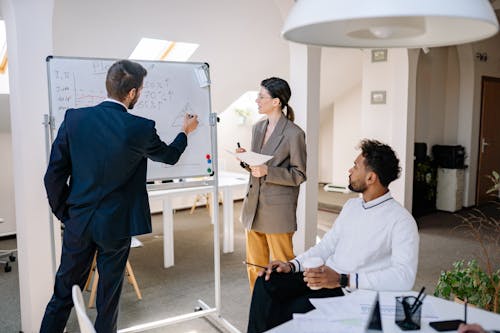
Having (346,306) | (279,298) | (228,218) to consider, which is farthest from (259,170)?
(228,218)

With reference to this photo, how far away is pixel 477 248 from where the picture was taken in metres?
4.83

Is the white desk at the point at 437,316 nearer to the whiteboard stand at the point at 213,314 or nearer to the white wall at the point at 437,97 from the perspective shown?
the whiteboard stand at the point at 213,314

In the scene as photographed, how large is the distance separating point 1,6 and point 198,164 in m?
1.50

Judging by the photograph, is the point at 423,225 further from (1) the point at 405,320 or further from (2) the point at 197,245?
(1) the point at 405,320

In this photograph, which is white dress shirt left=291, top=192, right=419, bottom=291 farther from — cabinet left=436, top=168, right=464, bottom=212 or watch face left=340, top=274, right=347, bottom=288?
cabinet left=436, top=168, right=464, bottom=212

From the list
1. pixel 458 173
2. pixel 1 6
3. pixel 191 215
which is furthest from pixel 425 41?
pixel 458 173

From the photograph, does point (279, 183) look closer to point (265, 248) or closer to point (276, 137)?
point (276, 137)

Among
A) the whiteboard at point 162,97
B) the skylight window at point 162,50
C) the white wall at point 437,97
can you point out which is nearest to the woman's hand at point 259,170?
the whiteboard at point 162,97

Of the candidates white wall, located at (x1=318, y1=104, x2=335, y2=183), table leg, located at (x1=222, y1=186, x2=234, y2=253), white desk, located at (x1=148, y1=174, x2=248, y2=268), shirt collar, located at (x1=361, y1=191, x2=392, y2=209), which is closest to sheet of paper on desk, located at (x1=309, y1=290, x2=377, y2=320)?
shirt collar, located at (x1=361, y1=191, x2=392, y2=209)

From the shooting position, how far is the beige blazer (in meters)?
2.71

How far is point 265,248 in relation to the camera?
9.42ft

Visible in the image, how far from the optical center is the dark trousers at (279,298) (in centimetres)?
196

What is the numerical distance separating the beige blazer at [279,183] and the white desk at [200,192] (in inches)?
46.7

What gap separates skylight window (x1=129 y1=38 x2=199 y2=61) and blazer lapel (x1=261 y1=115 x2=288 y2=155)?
8.74 feet
